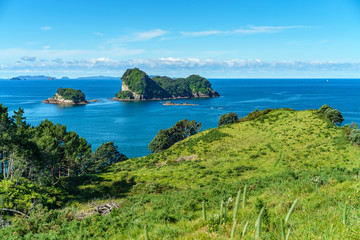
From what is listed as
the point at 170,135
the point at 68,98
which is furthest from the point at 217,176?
the point at 68,98

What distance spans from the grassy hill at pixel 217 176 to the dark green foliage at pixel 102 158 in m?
9.67

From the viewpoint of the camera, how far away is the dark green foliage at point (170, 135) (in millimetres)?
67750

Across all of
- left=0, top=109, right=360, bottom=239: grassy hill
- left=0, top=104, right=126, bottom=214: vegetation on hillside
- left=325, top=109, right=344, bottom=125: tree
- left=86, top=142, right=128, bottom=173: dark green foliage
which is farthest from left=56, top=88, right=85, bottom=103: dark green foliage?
left=325, top=109, right=344, bottom=125: tree

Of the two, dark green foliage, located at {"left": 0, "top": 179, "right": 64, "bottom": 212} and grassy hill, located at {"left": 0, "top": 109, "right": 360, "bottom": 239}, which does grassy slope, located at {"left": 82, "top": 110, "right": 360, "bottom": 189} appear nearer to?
grassy hill, located at {"left": 0, "top": 109, "right": 360, "bottom": 239}

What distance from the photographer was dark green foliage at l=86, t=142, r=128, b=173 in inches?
2133

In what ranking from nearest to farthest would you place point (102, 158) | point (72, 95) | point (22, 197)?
point (22, 197)
point (102, 158)
point (72, 95)

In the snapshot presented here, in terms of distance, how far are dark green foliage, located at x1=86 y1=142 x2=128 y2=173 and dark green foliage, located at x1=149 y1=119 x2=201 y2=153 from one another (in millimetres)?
10278

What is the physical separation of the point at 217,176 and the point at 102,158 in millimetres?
36410

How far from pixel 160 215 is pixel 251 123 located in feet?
170

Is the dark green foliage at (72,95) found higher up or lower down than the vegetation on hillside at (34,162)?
higher up

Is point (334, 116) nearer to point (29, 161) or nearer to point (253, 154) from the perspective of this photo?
point (253, 154)

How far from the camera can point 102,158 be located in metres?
58.0

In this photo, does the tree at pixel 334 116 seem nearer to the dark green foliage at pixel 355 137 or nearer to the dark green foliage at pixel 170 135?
the dark green foliage at pixel 355 137

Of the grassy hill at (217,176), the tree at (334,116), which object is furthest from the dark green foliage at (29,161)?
the tree at (334,116)
